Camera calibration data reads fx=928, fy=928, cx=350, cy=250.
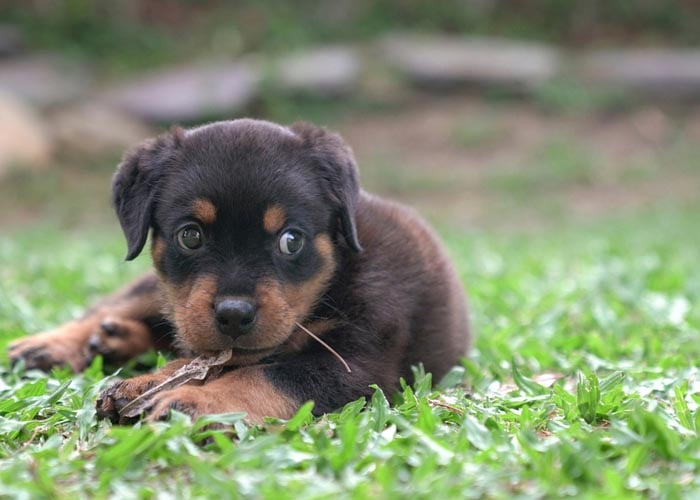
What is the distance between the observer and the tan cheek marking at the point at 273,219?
3635 mm

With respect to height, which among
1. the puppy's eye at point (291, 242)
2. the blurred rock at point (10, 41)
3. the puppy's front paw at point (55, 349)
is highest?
the blurred rock at point (10, 41)

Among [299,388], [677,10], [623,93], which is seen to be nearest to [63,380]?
[299,388]

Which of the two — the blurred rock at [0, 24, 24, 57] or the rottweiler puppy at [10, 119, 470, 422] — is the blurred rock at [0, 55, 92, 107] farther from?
the rottweiler puppy at [10, 119, 470, 422]

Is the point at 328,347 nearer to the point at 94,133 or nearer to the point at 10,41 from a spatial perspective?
the point at 94,133

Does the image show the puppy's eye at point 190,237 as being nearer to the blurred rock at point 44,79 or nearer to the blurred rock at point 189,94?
the blurred rock at point 189,94

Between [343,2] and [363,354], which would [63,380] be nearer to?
[363,354]

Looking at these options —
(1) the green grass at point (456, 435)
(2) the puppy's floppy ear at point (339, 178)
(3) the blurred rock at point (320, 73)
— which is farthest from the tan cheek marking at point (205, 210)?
(3) the blurred rock at point (320, 73)

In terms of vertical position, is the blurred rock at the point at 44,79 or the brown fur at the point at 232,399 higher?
the blurred rock at the point at 44,79

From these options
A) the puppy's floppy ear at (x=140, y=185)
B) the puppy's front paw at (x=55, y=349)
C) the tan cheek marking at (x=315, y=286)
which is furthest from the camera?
the puppy's front paw at (x=55, y=349)

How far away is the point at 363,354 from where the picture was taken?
3.80 m

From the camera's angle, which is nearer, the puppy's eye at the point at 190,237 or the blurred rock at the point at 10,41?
the puppy's eye at the point at 190,237

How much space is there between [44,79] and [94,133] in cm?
258

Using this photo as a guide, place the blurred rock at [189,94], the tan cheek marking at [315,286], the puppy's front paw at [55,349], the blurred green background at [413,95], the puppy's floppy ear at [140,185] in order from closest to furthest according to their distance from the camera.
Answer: the tan cheek marking at [315,286] → the puppy's floppy ear at [140,185] → the puppy's front paw at [55,349] → the blurred green background at [413,95] → the blurred rock at [189,94]

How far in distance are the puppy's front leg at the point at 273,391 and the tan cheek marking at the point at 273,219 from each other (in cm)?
53
